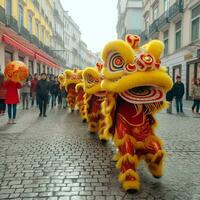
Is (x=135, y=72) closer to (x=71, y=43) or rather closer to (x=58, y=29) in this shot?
(x=58, y=29)

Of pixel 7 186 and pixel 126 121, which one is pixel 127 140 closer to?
pixel 126 121

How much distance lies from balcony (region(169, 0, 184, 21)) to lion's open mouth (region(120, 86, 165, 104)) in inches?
793

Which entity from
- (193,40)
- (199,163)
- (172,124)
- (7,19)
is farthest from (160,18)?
(199,163)

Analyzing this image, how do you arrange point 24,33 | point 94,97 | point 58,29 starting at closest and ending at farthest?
point 94,97
point 24,33
point 58,29

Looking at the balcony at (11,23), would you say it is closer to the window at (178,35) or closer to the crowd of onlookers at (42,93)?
the crowd of onlookers at (42,93)

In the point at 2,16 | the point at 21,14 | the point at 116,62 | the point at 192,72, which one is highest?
the point at 21,14

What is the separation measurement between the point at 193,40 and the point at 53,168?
18.5 metres

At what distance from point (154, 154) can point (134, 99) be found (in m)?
0.81

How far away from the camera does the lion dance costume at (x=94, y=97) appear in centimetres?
685

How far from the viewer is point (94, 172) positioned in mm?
4645

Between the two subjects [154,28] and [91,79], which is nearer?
[91,79]

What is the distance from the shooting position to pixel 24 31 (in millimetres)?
24312

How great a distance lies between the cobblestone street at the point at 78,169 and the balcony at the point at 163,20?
1985cm

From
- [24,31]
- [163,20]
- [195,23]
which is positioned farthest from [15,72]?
[163,20]
